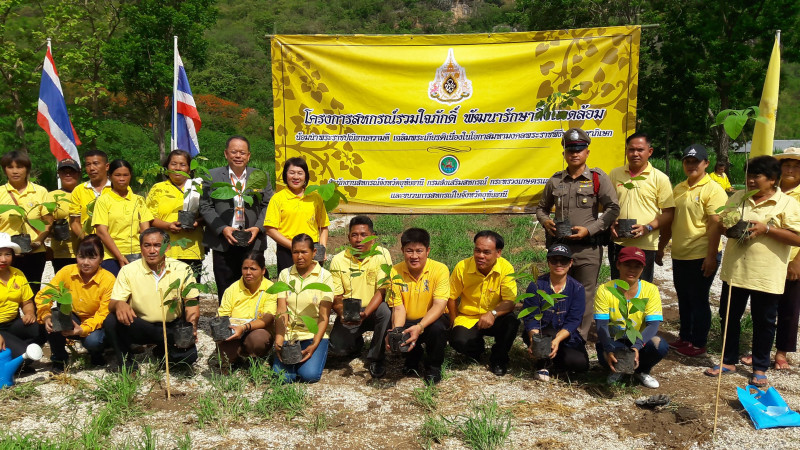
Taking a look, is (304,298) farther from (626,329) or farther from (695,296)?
(695,296)

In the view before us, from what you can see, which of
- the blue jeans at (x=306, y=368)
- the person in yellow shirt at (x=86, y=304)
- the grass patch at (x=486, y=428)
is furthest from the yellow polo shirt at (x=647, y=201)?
the person in yellow shirt at (x=86, y=304)

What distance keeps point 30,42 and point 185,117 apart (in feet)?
30.5

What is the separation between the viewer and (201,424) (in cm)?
360

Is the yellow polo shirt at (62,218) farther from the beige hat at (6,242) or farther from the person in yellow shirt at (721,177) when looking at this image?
the person in yellow shirt at (721,177)

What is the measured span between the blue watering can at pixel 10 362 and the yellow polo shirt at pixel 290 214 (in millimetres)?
1859

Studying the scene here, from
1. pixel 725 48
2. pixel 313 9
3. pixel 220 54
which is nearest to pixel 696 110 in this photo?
pixel 725 48

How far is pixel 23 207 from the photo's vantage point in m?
4.80

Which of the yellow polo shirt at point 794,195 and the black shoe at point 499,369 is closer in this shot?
the yellow polo shirt at point 794,195

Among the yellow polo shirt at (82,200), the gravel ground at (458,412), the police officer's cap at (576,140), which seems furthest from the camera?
the yellow polo shirt at (82,200)

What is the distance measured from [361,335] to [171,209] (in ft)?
6.40

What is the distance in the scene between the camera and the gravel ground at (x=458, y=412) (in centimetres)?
346

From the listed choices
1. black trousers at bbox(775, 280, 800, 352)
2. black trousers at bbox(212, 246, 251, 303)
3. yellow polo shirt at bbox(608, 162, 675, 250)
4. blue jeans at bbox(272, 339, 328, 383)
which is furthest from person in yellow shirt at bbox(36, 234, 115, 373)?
black trousers at bbox(775, 280, 800, 352)

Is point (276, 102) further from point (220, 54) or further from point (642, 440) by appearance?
point (220, 54)

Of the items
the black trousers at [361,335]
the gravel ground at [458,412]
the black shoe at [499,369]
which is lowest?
the gravel ground at [458,412]
